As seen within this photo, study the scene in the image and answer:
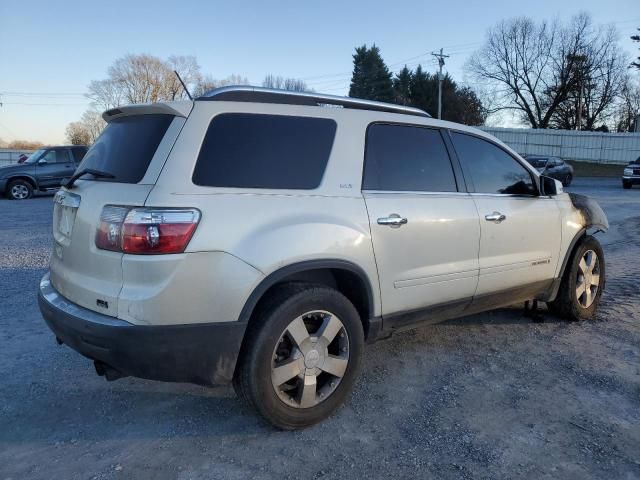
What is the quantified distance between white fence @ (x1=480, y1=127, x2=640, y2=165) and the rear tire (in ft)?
105

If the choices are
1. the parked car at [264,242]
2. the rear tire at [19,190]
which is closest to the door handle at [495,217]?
the parked car at [264,242]

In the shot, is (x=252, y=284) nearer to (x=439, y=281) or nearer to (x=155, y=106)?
(x=155, y=106)

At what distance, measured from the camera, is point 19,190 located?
56.0ft

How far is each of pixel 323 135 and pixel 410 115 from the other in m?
0.92

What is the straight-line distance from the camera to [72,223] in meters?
2.96

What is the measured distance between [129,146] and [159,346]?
1.18 m

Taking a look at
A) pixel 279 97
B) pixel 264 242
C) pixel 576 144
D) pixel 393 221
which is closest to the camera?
pixel 264 242

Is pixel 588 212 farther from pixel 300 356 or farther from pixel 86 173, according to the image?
pixel 86 173

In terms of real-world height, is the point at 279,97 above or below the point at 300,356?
above

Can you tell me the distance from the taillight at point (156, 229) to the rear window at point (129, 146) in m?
0.28

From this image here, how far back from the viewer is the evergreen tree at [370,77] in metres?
63.2

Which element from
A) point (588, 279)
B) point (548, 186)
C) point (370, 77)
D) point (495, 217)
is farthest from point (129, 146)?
point (370, 77)

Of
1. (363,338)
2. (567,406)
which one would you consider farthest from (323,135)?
(567,406)

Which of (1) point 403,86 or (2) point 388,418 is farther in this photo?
(1) point 403,86
